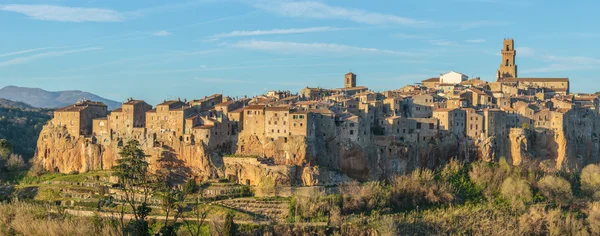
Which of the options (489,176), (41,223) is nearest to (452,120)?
(489,176)

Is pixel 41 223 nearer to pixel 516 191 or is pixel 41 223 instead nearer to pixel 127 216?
pixel 127 216

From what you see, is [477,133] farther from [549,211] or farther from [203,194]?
[203,194]

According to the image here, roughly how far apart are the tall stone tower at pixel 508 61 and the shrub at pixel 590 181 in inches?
1006

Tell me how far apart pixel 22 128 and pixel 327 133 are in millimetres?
47836

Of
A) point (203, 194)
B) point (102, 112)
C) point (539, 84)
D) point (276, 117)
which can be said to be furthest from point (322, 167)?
point (539, 84)

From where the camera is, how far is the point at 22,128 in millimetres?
88938

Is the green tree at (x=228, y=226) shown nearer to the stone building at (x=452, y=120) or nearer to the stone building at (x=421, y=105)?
the stone building at (x=452, y=120)

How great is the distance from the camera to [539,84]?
80.1 meters

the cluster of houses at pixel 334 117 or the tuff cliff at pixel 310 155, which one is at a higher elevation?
the cluster of houses at pixel 334 117

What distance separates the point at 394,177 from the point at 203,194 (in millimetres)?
13659

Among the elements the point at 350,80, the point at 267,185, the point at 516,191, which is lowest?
the point at 516,191

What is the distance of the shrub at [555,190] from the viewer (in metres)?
58.0

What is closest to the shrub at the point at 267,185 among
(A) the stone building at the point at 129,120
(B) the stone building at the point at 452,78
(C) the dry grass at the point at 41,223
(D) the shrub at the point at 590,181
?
(C) the dry grass at the point at 41,223

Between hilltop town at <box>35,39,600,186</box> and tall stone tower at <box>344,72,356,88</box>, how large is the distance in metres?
9.92
